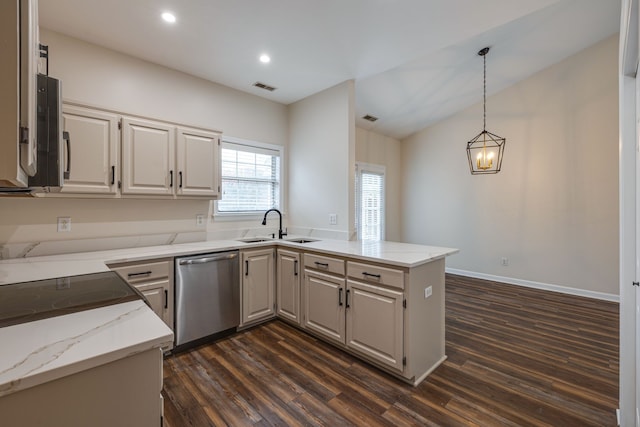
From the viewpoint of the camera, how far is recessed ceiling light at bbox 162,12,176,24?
7.79 ft

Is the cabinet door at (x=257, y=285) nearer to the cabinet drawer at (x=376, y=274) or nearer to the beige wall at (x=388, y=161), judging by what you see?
the cabinet drawer at (x=376, y=274)

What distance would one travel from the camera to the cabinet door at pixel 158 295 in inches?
96.3

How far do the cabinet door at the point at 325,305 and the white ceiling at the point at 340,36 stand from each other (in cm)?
223

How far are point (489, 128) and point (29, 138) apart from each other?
5813 millimetres

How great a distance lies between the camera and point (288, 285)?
318 cm

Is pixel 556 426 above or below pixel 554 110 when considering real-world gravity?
below

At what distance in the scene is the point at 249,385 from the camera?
2178 mm

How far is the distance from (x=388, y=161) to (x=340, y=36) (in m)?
3.59

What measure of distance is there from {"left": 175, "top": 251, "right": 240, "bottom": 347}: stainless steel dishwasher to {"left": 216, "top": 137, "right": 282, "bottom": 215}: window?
0.98m

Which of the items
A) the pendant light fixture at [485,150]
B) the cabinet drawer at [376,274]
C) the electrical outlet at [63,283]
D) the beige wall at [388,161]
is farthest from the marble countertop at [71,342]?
the beige wall at [388,161]

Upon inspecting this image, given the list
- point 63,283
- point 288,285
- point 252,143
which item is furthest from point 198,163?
point 63,283

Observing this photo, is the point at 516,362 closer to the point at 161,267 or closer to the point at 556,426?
the point at 556,426

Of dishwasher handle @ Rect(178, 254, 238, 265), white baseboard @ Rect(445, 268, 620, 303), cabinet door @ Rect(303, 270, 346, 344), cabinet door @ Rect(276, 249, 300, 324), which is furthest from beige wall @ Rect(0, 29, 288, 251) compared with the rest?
white baseboard @ Rect(445, 268, 620, 303)

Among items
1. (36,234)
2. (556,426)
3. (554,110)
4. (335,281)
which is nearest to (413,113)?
(554,110)
